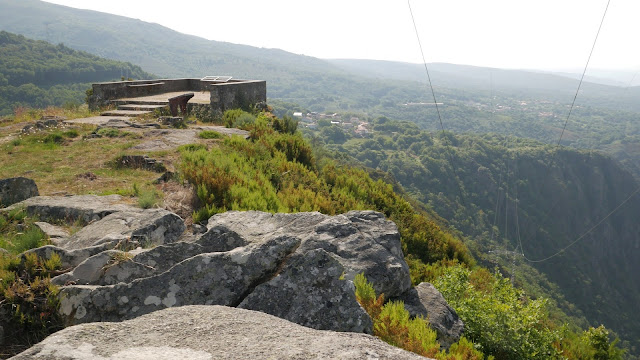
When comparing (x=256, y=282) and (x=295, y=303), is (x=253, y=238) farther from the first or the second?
(x=295, y=303)

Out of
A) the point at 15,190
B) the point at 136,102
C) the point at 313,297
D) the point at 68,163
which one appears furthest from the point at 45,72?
the point at 313,297

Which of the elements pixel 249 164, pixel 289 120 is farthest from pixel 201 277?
pixel 289 120

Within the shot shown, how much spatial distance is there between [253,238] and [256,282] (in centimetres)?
110

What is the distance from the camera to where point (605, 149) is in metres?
188

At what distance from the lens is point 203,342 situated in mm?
2518

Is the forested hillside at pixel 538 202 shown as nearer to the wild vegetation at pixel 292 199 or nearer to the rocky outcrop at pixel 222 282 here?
the wild vegetation at pixel 292 199

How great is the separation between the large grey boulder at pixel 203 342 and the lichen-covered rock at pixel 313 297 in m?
0.60

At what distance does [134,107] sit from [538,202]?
137662 millimetres

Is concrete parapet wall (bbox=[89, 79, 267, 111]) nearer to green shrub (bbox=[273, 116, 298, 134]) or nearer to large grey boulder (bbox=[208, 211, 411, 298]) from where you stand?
green shrub (bbox=[273, 116, 298, 134])

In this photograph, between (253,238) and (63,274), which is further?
(253,238)

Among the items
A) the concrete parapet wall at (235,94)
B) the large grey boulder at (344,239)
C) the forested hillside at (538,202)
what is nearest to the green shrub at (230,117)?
the concrete parapet wall at (235,94)

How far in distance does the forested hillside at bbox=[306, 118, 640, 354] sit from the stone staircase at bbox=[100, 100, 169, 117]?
86.9 m

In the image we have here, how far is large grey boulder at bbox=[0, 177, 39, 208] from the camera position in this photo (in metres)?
6.62

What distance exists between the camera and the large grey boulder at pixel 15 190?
6.62 metres
